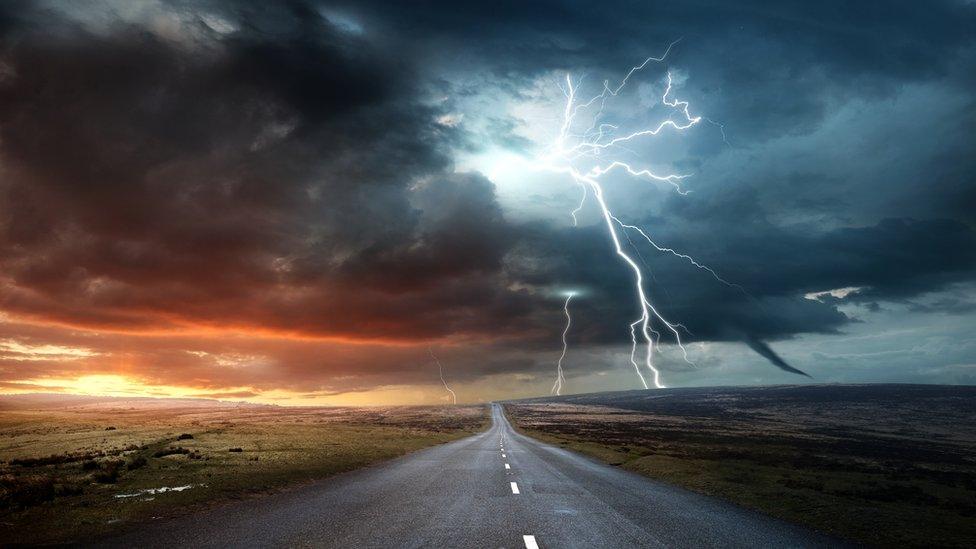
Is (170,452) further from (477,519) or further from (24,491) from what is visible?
(477,519)

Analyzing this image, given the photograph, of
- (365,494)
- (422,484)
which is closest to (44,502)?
(365,494)

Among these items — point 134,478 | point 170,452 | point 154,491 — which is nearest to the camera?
point 154,491

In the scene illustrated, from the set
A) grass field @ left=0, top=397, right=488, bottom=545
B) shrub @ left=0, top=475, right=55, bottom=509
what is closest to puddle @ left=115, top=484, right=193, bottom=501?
grass field @ left=0, top=397, right=488, bottom=545

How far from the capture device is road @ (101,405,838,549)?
9.77m

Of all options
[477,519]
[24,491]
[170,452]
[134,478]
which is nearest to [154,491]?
[24,491]

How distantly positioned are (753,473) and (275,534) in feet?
84.0

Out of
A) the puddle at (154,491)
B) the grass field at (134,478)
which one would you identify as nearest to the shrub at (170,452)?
the grass field at (134,478)

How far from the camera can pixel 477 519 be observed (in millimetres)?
11523

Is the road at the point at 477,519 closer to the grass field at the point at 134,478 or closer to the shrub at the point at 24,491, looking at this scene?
the grass field at the point at 134,478

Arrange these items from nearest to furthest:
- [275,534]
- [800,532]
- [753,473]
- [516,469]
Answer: [275,534] < [800,532] < [516,469] < [753,473]

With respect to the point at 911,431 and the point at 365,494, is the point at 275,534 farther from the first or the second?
the point at 911,431

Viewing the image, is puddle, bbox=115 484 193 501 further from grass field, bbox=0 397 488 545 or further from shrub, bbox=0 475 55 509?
shrub, bbox=0 475 55 509

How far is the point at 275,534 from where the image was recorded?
10172 mm

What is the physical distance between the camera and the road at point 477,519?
9773mm
